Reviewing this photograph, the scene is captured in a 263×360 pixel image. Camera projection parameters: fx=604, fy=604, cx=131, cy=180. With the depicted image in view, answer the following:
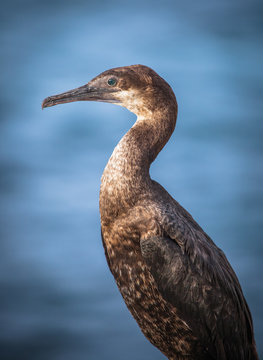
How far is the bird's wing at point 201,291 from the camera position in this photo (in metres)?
2.58

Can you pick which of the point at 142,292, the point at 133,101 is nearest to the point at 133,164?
the point at 133,101

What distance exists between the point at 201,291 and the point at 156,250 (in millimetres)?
288

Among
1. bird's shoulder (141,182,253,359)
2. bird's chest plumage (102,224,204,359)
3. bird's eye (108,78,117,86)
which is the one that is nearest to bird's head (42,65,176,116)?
bird's eye (108,78,117,86)

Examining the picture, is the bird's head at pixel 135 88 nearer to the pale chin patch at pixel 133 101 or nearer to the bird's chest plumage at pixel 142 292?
the pale chin patch at pixel 133 101

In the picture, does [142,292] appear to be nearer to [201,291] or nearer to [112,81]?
[201,291]

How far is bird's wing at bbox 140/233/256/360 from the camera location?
2582mm

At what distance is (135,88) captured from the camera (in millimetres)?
2682

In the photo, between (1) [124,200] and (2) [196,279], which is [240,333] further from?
(1) [124,200]

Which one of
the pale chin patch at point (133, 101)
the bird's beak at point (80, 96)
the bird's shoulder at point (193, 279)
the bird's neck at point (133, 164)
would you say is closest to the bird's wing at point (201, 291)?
the bird's shoulder at point (193, 279)

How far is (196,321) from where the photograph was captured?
104 inches

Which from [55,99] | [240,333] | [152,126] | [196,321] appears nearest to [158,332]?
[196,321]

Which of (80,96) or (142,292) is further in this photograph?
(80,96)

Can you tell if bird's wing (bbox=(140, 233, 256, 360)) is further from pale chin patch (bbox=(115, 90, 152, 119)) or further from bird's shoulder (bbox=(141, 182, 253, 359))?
pale chin patch (bbox=(115, 90, 152, 119))

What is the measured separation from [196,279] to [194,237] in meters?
0.19
